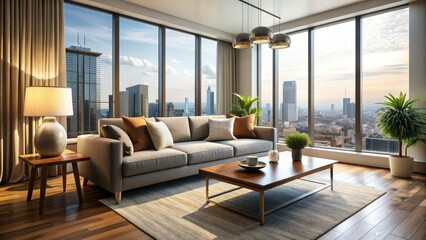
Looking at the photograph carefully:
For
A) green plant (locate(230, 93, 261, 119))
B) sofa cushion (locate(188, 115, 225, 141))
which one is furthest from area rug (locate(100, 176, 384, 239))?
green plant (locate(230, 93, 261, 119))

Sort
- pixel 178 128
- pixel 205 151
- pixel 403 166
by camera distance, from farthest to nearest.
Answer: pixel 178 128, pixel 403 166, pixel 205 151

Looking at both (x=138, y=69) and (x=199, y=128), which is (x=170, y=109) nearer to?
(x=138, y=69)

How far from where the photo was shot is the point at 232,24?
548cm

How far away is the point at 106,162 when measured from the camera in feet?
8.91

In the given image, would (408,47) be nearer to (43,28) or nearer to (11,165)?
(43,28)

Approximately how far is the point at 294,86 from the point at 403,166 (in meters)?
2.55

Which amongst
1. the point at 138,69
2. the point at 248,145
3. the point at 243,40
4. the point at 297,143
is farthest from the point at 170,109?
the point at 297,143

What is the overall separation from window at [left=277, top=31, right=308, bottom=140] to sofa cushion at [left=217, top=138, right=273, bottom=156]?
1511mm

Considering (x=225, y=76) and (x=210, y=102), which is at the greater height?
(x=225, y=76)

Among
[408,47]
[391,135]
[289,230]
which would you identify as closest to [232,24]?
[408,47]

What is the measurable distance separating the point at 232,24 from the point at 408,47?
3.10m

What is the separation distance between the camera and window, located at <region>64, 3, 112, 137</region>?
13.3ft

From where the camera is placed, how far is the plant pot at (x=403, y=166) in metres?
3.67

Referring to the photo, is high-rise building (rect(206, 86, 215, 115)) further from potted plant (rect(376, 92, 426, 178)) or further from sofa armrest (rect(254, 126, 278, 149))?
potted plant (rect(376, 92, 426, 178))
